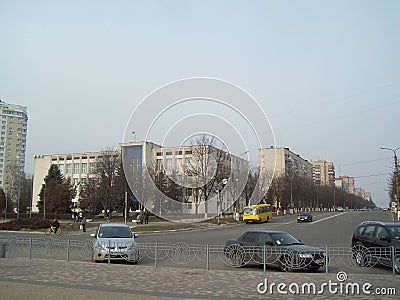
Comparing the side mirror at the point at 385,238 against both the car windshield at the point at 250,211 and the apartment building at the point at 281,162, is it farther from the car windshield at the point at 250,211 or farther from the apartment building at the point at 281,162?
the apartment building at the point at 281,162

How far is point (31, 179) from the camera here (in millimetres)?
118688

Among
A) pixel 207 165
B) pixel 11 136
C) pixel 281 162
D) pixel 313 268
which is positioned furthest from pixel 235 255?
pixel 11 136

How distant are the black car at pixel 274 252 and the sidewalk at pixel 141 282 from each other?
2.19 ft

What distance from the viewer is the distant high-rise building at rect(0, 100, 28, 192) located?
11031cm

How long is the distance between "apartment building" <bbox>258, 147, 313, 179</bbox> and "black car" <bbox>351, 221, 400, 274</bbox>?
204 feet

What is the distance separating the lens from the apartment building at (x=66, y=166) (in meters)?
110

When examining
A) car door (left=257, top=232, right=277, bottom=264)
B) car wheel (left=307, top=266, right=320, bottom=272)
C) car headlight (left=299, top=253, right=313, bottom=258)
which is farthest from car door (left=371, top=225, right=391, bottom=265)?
car door (left=257, top=232, right=277, bottom=264)

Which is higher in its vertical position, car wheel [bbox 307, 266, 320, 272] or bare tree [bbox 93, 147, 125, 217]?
bare tree [bbox 93, 147, 125, 217]

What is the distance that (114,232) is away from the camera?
16922mm

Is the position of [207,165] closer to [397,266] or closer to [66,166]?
[397,266]

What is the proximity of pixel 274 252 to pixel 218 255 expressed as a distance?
9.81 ft

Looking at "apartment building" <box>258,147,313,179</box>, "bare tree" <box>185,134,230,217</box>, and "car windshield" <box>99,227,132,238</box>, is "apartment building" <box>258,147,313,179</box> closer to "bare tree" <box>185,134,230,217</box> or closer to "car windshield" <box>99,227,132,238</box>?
"bare tree" <box>185,134,230,217</box>

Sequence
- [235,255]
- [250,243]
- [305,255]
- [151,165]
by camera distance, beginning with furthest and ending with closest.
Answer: [151,165], [250,243], [235,255], [305,255]

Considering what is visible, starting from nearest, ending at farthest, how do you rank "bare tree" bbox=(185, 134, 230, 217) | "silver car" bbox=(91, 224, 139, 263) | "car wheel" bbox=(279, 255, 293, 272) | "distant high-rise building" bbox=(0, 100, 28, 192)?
"car wheel" bbox=(279, 255, 293, 272)
"silver car" bbox=(91, 224, 139, 263)
"bare tree" bbox=(185, 134, 230, 217)
"distant high-rise building" bbox=(0, 100, 28, 192)
